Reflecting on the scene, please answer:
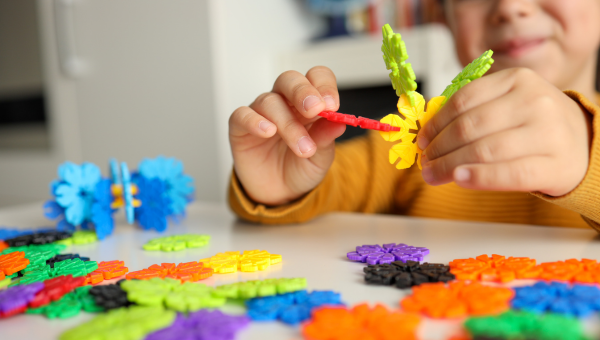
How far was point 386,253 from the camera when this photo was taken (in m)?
0.52

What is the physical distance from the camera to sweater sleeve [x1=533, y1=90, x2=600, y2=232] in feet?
1.66

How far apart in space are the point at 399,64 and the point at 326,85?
0.55ft

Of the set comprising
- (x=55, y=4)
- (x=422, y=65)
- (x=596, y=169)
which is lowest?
(x=596, y=169)

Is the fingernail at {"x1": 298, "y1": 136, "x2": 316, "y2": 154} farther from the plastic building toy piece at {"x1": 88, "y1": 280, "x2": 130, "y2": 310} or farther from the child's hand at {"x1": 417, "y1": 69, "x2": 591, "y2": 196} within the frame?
the plastic building toy piece at {"x1": 88, "y1": 280, "x2": 130, "y2": 310}

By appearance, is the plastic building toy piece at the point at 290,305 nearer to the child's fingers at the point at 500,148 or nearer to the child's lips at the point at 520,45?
the child's fingers at the point at 500,148

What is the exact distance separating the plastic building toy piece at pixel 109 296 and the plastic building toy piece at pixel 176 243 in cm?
19

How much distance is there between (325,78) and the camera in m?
0.66

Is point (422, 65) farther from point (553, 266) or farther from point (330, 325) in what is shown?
point (330, 325)

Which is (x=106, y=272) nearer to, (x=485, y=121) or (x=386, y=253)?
(x=386, y=253)

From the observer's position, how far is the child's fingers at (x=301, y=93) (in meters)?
0.57

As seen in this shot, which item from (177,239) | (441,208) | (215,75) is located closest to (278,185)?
(177,239)

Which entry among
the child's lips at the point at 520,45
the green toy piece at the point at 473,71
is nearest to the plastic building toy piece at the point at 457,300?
the green toy piece at the point at 473,71

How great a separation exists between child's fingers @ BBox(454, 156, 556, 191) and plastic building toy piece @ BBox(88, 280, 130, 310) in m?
0.32

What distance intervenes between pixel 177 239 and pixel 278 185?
0.21 metres
